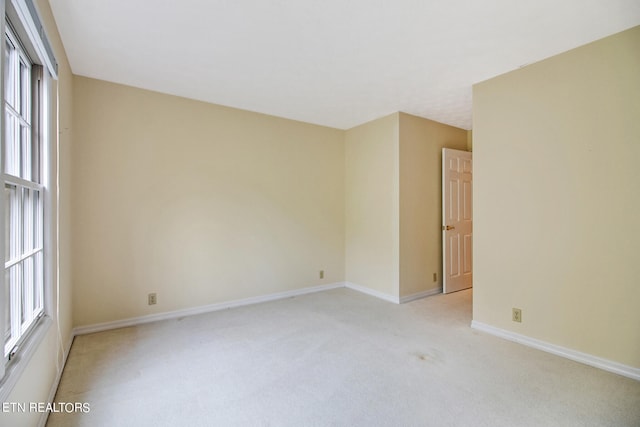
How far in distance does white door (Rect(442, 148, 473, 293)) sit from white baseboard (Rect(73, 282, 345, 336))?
1.77 m

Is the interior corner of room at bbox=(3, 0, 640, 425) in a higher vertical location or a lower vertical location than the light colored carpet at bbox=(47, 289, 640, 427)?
higher

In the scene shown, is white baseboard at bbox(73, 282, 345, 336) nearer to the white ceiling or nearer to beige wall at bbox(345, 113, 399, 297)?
beige wall at bbox(345, 113, 399, 297)

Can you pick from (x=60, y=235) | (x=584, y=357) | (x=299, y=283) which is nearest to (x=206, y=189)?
(x=60, y=235)

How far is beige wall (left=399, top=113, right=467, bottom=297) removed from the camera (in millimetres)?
3965

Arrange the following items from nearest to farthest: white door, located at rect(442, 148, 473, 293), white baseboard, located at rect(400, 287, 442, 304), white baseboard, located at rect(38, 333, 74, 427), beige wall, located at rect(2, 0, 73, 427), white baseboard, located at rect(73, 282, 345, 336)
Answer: beige wall, located at rect(2, 0, 73, 427) < white baseboard, located at rect(38, 333, 74, 427) < white baseboard, located at rect(73, 282, 345, 336) < white baseboard, located at rect(400, 287, 442, 304) < white door, located at rect(442, 148, 473, 293)

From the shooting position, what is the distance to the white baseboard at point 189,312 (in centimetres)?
299

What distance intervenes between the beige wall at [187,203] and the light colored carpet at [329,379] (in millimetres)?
505

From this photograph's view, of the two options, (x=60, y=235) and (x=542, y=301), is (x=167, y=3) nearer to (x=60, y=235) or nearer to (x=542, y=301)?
(x=60, y=235)

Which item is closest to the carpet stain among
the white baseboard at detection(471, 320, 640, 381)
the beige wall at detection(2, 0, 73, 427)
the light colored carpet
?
the light colored carpet

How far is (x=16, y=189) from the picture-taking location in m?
1.60

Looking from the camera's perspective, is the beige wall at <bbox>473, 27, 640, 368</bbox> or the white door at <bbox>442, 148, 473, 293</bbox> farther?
the white door at <bbox>442, 148, 473, 293</bbox>

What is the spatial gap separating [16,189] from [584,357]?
3965mm

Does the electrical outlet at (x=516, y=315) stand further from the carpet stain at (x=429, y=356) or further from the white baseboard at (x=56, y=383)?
the white baseboard at (x=56, y=383)

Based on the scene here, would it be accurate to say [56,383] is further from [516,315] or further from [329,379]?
[516,315]
